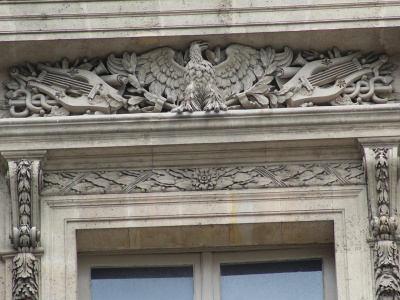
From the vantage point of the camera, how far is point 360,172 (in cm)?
1063

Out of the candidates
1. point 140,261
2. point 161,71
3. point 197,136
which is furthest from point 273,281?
point 161,71

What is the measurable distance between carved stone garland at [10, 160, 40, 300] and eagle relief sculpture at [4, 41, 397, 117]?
68 cm

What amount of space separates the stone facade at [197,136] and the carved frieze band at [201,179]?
0.01 m

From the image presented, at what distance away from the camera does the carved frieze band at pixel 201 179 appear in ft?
34.9

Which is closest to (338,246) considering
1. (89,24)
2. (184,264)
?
(184,264)

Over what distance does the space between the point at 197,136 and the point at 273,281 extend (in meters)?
1.37

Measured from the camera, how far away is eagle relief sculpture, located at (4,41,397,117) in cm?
1091

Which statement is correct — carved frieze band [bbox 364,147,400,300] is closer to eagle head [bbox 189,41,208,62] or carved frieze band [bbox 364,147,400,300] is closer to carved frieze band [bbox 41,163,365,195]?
carved frieze band [bbox 41,163,365,195]

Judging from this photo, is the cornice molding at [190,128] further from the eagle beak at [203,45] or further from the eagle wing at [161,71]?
the eagle beak at [203,45]

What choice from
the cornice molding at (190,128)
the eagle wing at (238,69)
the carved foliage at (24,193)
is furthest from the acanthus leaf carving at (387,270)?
the carved foliage at (24,193)

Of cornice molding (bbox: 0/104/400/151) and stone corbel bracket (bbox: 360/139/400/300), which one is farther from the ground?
cornice molding (bbox: 0/104/400/151)

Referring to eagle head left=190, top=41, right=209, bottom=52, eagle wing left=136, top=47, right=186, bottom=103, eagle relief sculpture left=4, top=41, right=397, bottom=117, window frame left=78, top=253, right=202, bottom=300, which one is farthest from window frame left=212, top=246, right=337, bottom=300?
eagle head left=190, top=41, right=209, bottom=52

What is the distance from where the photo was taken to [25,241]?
10336mm

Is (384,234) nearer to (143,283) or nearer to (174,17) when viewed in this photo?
(143,283)
